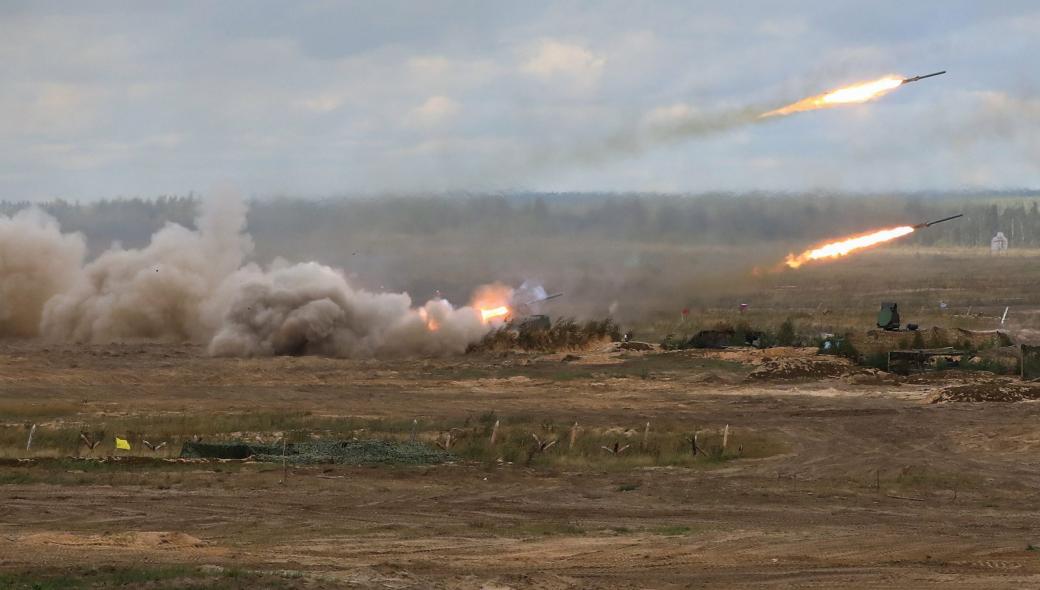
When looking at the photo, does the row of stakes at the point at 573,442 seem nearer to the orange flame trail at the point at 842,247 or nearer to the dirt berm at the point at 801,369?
the orange flame trail at the point at 842,247

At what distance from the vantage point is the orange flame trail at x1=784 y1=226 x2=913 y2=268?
50.1 meters

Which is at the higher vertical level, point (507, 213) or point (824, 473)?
point (507, 213)

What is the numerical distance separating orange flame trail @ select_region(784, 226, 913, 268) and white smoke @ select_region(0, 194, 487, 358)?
15728 millimetres

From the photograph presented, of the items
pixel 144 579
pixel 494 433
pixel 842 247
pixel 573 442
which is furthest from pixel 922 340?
pixel 144 579

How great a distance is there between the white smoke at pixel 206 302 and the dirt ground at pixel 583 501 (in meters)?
10.2

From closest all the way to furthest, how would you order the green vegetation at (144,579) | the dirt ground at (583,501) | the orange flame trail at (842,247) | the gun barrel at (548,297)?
the green vegetation at (144,579) → the dirt ground at (583,501) → the orange flame trail at (842,247) → the gun barrel at (548,297)

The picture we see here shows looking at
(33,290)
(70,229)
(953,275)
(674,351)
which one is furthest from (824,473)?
(953,275)

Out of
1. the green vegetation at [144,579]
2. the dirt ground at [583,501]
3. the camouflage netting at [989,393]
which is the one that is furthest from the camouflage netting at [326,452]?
the camouflage netting at [989,393]

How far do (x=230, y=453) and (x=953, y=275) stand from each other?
11257 cm

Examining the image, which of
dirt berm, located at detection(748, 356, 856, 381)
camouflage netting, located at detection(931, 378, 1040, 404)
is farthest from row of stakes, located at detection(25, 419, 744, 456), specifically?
dirt berm, located at detection(748, 356, 856, 381)

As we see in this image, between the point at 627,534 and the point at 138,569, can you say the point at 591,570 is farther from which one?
the point at 138,569

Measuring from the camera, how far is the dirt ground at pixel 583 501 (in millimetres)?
21750

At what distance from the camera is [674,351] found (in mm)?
61625

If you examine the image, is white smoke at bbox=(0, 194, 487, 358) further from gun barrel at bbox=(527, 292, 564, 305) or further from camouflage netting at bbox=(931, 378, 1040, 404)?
camouflage netting at bbox=(931, 378, 1040, 404)
